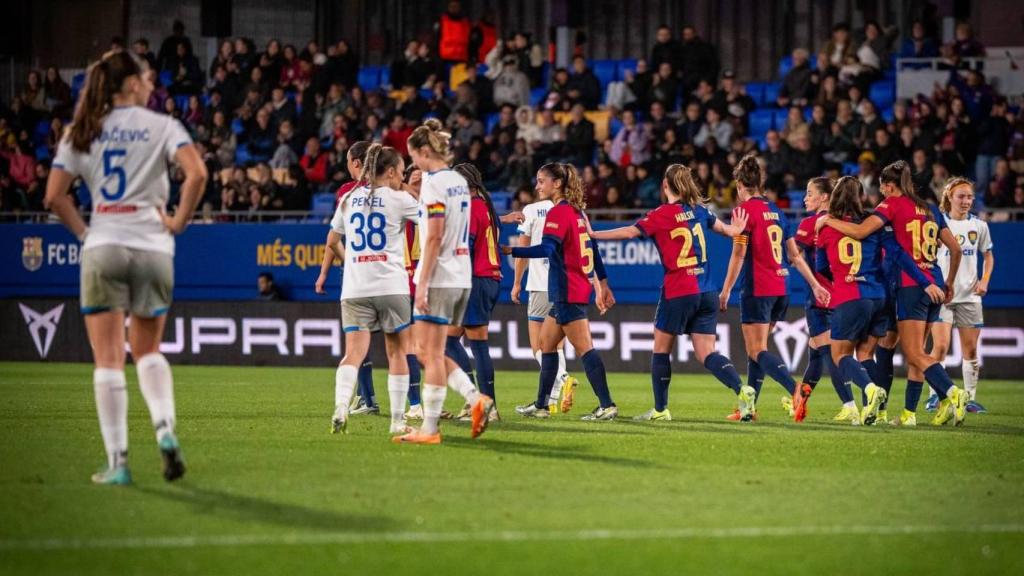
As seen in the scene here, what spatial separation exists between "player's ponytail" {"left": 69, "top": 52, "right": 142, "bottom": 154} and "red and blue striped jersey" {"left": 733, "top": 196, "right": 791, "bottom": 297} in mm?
6707

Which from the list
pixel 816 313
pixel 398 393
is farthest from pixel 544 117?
pixel 398 393

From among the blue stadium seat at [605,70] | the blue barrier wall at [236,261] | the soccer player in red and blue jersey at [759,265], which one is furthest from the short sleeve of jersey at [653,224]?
the blue stadium seat at [605,70]

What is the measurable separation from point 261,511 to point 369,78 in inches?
915

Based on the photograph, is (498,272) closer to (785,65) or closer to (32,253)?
(32,253)

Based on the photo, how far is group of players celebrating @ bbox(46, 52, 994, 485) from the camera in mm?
8203

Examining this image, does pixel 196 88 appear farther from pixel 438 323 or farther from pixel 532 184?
pixel 438 323

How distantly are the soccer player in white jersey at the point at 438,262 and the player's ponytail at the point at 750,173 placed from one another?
3.68m

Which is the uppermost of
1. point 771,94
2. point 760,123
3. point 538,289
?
point 771,94

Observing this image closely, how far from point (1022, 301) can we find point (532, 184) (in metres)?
7.53

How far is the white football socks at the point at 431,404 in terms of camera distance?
408 inches

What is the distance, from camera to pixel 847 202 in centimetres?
1244

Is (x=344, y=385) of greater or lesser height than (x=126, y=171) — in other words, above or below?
below

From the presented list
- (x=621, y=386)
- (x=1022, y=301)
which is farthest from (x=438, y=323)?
(x=1022, y=301)

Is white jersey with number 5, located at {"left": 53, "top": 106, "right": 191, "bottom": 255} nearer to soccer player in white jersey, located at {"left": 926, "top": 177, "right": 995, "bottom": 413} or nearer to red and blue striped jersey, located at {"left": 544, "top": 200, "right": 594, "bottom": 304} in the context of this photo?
red and blue striped jersey, located at {"left": 544, "top": 200, "right": 594, "bottom": 304}
